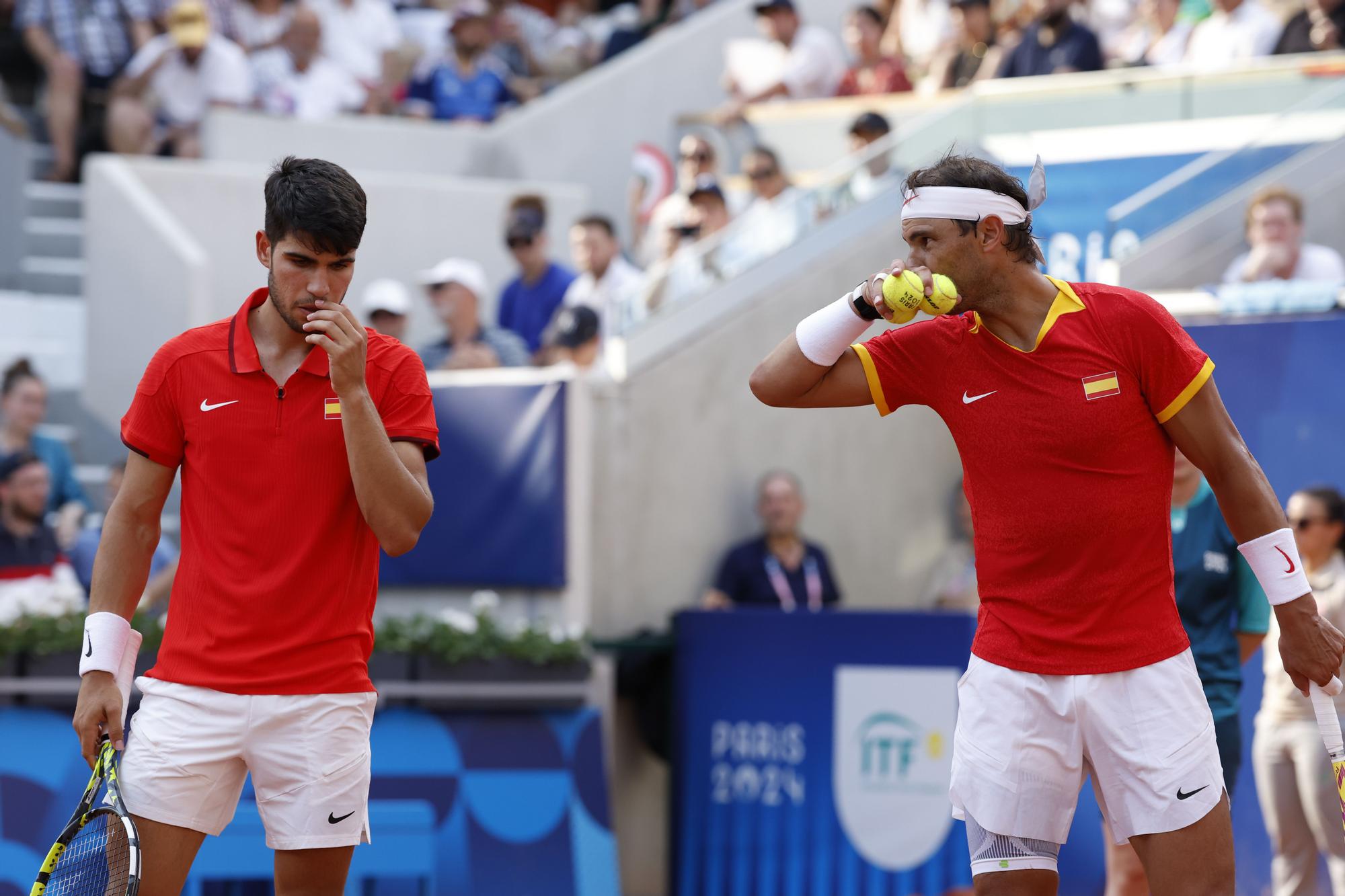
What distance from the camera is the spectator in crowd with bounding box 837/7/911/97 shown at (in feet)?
47.1

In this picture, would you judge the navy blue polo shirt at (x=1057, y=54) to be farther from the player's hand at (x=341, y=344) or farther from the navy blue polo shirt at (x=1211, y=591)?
the player's hand at (x=341, y=344)

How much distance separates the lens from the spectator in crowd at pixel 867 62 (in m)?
14.4

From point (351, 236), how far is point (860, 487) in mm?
7000

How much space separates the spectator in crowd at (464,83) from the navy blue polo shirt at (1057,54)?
186 inches

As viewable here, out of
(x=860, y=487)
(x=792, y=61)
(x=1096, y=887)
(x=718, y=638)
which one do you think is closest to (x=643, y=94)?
(x=792, y=61)

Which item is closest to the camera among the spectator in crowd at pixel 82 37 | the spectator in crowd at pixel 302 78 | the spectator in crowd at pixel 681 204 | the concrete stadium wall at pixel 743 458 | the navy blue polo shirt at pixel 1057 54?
the concrete stadium wall at pixel 743 458

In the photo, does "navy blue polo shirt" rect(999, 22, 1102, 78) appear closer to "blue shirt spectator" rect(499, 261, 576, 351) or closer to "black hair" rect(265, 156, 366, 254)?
"blue shirt spectator" rect(499, 261, 576, 351)

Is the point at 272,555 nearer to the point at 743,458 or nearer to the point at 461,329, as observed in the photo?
the point at 461,329

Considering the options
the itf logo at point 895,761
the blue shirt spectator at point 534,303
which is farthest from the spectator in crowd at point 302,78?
the itf logo at point 895,761

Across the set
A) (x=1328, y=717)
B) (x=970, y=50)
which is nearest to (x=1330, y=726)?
(x=1328, y=717)

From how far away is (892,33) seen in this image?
15.5m

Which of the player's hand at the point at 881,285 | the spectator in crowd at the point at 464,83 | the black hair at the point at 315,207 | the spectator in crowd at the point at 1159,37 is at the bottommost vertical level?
the player's hand at the point at 881,285

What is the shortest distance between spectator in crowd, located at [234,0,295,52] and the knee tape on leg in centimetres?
1144

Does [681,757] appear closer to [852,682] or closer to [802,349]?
[852,682]
